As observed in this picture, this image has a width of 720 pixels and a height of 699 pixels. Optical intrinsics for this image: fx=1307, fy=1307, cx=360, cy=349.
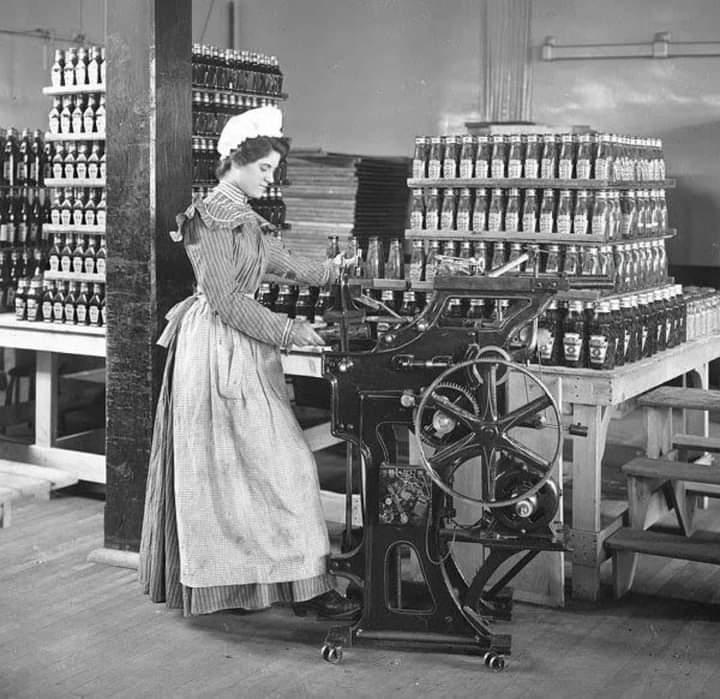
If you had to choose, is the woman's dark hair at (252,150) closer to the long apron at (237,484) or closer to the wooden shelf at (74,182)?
the long apron at (237,484)

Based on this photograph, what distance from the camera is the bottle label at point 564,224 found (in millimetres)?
5461

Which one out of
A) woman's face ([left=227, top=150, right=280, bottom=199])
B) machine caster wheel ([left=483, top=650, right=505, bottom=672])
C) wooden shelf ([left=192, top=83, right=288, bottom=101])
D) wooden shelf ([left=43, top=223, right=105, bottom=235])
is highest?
wooden shelf ([left=192, top=83, right=288, bottom=101])

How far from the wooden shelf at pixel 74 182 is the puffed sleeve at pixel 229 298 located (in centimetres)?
221

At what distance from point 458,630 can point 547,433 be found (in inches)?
38.1

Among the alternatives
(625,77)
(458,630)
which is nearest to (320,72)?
(625,77)

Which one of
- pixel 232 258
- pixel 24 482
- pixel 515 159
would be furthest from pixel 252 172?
pixel 24 482

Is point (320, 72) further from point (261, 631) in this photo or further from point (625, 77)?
point (261, 631)

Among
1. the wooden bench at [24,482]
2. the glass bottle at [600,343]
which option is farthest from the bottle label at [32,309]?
the glass bottle at [600,343]

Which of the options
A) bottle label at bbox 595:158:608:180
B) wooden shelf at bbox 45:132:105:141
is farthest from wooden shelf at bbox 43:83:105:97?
bottle label at bbox 595:158:608:180

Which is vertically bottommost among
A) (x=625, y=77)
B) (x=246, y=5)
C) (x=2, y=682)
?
(x=2, y=682)

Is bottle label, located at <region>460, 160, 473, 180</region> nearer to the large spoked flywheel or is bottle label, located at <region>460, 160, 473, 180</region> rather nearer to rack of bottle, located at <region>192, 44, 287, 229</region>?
the large spoked flywheel

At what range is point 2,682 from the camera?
4191 millimetres

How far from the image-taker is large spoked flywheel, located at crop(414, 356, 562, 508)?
4188 mm

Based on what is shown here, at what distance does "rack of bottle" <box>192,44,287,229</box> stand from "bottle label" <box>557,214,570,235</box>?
2235 mm
